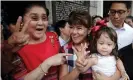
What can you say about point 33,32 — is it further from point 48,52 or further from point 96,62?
point 96,62

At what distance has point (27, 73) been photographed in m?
2.03

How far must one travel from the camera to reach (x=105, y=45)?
7.57ft

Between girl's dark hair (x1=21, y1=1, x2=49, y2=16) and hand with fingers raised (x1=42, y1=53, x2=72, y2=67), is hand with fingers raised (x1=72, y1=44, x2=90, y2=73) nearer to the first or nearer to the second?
hand with fingers raised (x1=42, y1=53, x2=72, y2=67)

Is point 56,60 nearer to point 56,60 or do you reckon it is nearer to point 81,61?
point 56,60

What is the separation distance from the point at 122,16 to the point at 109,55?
2.95 ft

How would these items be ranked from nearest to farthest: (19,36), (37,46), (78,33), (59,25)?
(19,36) < (37,46) < (78,33) < (59,25)

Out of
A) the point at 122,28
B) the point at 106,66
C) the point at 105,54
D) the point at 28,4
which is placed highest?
the point at 28,4

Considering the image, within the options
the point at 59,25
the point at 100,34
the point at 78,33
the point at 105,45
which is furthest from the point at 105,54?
the point at 59,25

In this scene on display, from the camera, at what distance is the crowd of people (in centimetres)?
192

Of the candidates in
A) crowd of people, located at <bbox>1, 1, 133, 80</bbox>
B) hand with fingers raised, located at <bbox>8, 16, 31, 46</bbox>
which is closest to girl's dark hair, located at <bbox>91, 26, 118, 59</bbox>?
crowd of people, located at <bbox>1, 1, 133, 80</bbox>

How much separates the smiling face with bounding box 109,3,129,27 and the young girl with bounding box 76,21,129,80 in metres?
0.68

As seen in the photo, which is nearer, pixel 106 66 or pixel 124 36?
pixel 106 66

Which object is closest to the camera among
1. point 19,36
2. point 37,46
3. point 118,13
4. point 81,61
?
point 19,36

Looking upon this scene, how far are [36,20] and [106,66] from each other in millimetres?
801
